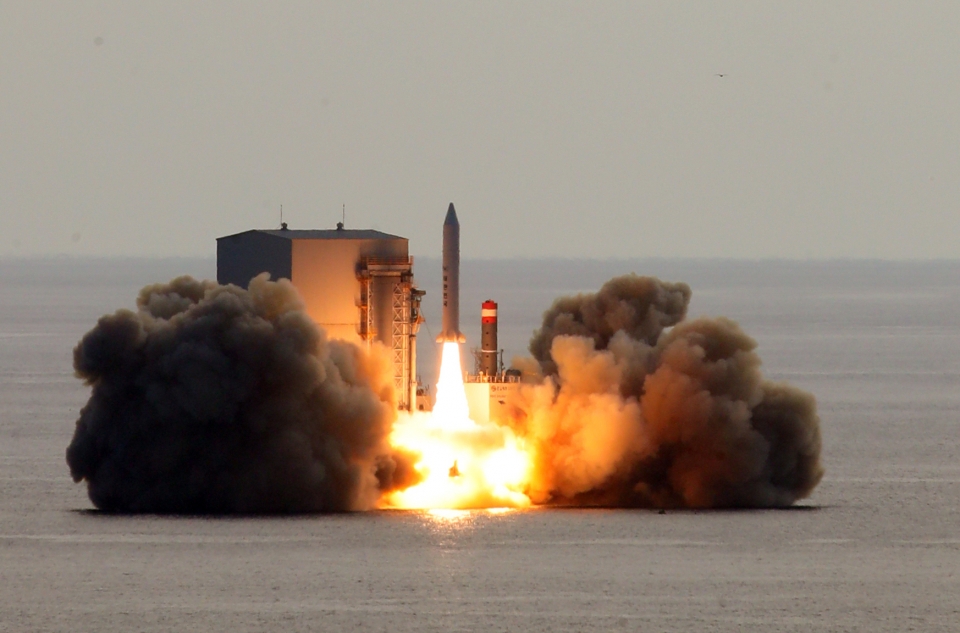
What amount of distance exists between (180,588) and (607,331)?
2544 cm

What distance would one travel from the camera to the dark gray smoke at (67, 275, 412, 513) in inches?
2830

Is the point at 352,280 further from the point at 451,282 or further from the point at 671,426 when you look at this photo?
the point at 671,426

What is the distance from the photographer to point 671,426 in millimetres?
75688

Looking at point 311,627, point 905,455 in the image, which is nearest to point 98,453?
point 311,627

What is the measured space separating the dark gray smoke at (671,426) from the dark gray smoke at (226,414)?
6.74 meters

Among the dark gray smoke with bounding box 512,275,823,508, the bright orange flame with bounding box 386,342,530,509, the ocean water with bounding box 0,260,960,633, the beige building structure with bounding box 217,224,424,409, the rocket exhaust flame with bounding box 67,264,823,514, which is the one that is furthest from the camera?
the beige building structure with bounding box 217,224,424,409

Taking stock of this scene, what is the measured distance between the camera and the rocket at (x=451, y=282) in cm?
8108

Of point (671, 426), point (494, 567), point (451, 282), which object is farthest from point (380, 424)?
point (671, 426)

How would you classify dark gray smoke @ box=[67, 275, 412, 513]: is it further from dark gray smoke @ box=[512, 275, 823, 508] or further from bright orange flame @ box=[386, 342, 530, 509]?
dark gray smoke @ box=[512, 275, 823, 508]

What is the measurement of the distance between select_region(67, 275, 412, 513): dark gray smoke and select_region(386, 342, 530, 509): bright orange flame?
10.4ft

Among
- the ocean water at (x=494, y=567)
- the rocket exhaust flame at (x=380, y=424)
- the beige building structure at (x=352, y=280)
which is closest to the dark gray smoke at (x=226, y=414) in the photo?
the rocket exhaust flame at (x=380, y=424)

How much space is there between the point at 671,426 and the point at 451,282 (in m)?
11.0

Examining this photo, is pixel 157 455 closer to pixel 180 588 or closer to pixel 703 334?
pixel 180 588

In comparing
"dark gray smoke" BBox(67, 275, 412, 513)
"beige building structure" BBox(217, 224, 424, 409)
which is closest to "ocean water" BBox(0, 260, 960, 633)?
"dark gray smoke" BBox(67, 275, 412, 513)
